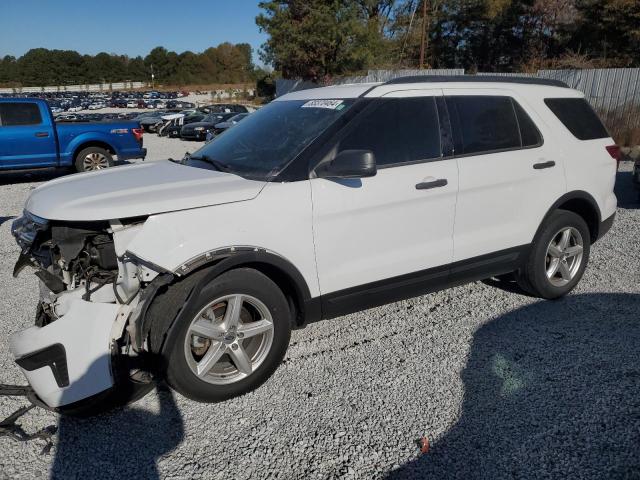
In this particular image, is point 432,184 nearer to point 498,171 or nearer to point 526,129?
point 498,171

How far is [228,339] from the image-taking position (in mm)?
2949

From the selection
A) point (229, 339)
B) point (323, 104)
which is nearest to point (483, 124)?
point (323, 104)

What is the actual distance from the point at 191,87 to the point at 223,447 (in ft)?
370

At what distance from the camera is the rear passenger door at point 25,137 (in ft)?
33.9

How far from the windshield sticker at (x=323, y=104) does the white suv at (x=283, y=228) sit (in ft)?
0.09

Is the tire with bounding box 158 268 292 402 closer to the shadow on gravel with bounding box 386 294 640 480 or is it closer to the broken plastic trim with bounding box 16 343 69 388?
the broken plastic trim with bounding box 16 343 69 388

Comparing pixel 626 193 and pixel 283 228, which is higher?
pixel 283 228

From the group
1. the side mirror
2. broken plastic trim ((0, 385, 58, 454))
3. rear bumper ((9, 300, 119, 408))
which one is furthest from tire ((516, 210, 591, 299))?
broken plastic trim ((0, 385, 58, 454))

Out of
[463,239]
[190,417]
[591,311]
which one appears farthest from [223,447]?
[591,311]

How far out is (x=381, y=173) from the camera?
3.31 m

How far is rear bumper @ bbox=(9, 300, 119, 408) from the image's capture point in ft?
8.52

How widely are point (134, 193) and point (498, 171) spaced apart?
8.59 feet

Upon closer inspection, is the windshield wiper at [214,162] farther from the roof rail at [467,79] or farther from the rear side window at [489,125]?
the rear side window at [489,125]

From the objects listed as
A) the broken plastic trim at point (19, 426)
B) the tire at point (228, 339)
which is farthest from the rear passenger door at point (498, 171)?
the broken plastic trim at point (19, 426)
